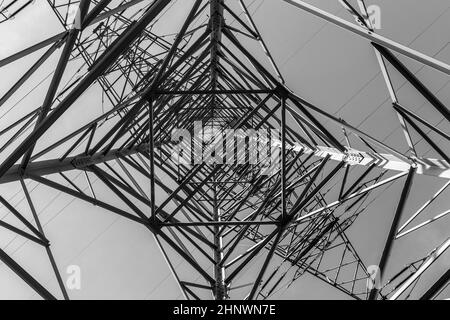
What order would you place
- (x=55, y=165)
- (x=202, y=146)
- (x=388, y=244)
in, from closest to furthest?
(x=388, y=244), (x=55, y=165), (x=202, y=146)

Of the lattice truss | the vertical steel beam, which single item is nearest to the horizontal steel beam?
the lattice truss

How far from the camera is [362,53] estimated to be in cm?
1931

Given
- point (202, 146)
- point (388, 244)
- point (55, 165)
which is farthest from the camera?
point (202, 146)

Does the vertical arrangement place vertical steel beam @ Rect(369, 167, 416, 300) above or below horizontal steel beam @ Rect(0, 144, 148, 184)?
below

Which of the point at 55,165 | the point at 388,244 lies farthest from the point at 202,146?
the point at 388,244

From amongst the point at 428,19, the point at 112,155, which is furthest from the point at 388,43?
the point at 428,19

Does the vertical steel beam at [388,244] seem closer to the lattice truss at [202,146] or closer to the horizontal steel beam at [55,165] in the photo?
the lattice truss at [202,146]

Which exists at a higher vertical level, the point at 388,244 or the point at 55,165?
the point at 55,165

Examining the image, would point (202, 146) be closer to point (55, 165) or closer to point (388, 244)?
point (55, 165)

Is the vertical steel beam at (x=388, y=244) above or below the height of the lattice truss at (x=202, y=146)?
below

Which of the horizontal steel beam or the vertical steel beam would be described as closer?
the vertical steel beam

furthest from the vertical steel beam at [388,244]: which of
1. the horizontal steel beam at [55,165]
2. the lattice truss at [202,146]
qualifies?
the horizontal steel beam at [55,165]

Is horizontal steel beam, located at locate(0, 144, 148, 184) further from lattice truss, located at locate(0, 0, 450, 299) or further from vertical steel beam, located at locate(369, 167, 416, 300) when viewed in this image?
vertical steel beam, located at locate(369, 167, 416, 300)
